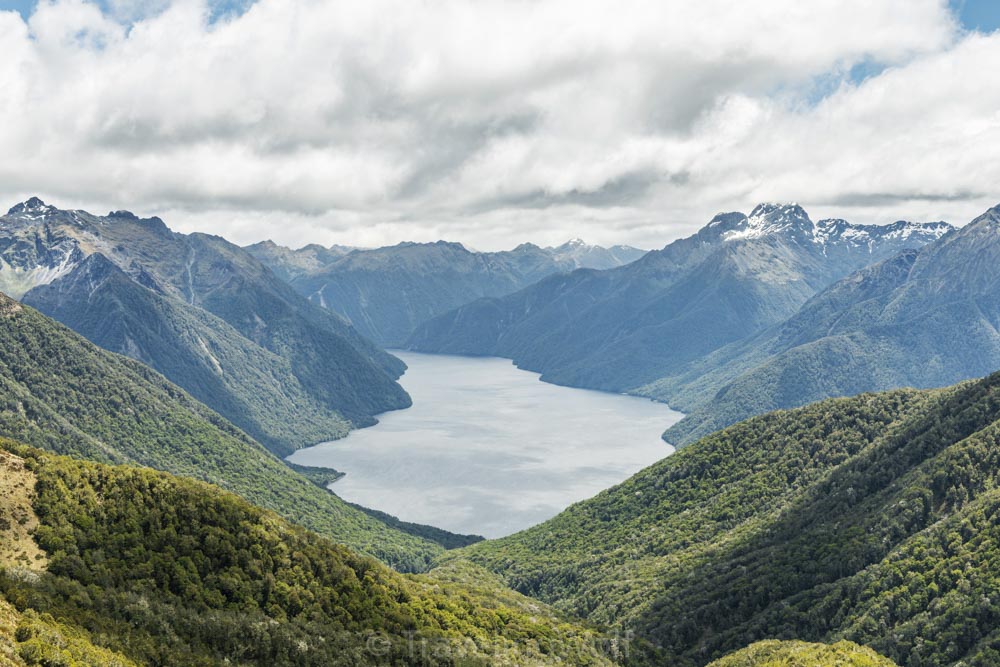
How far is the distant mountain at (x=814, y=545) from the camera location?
10275 cm

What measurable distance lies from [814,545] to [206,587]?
105165mm

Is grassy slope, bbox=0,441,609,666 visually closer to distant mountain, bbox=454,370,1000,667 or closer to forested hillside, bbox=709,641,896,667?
forested hillside, bbox=709,641,896,667

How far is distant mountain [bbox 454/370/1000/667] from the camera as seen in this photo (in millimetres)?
102750

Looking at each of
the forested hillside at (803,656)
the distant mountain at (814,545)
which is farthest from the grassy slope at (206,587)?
the distant mountain at (814,545)

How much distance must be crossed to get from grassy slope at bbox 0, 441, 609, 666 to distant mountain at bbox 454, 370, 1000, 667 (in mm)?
41398

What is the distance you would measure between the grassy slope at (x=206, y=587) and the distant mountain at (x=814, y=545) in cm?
4140

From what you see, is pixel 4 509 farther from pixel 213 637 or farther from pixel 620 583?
pixel 620 583

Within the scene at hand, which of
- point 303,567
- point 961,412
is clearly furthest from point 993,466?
point 303,567

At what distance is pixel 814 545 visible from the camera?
132875 mm

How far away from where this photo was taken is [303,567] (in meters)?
77.3

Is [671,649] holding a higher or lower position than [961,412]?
lower

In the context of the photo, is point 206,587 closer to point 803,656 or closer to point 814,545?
point 803,656

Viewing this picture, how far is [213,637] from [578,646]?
5733cm

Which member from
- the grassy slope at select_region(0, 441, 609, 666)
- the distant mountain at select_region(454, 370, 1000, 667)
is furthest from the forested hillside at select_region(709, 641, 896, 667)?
the grassy slope at select_region(0, 441, 609, 666)
